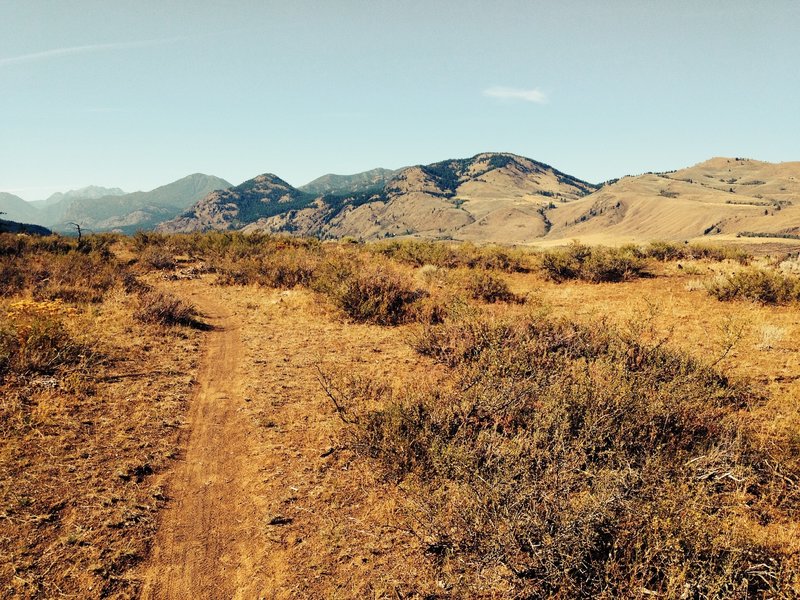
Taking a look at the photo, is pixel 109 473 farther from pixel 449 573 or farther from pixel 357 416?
pixel 449 573


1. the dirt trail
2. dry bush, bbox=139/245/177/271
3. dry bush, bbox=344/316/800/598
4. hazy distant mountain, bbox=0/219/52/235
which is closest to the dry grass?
the dirt trail

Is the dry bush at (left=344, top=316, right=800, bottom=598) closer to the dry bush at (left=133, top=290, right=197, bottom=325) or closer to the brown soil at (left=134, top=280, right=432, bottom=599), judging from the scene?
the brown soil at (left=134, top=280, right=432, bottom=599)

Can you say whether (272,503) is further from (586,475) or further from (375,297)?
(375,297)

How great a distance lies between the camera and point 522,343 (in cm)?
774

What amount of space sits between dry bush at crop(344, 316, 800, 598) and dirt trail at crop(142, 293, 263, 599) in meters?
1.77

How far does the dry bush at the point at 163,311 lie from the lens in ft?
38.2

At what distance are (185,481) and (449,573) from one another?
3.74 m

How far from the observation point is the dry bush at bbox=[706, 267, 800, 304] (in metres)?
12.3

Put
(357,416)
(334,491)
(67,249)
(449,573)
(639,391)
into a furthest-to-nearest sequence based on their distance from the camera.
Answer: (67,249), (357,416), (639,391), (334,491), (449,573)

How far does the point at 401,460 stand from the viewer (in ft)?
17.7

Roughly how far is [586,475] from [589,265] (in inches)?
549

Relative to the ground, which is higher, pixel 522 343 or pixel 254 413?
pixel 522 343

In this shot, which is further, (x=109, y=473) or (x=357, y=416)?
(x=357, y=416)

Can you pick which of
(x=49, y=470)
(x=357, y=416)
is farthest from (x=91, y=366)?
(x=357, y=416)
